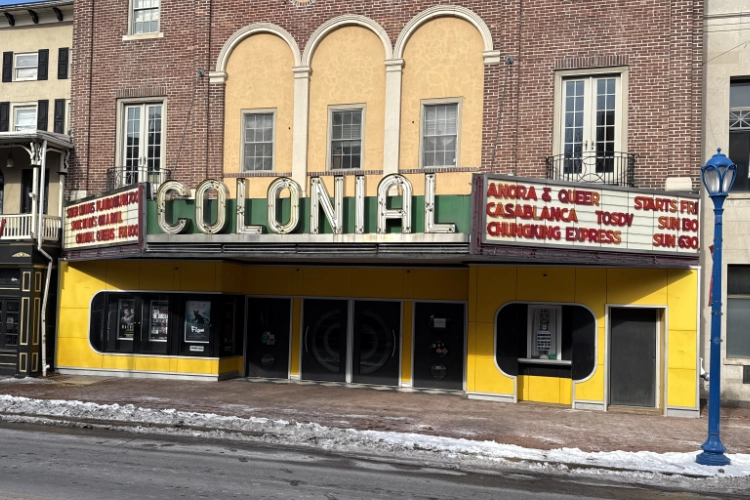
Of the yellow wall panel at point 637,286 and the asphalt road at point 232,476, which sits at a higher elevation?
the yellow wall panel at point 637,286

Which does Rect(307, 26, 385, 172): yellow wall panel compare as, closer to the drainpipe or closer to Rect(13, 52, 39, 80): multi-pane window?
the drainpipe

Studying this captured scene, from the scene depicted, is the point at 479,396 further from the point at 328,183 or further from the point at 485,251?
the point at 328,183

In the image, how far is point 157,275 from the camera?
22.2 meters

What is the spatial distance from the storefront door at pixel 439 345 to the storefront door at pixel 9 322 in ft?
35.5

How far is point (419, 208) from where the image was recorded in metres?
16.8

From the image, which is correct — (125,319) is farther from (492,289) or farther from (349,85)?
(492,289)

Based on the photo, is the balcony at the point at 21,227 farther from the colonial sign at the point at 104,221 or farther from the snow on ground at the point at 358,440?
the snow on ground at the point at 358,440

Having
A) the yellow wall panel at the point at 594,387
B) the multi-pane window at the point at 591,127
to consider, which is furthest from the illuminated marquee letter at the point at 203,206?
the yellow wall panel at the point at 594,387

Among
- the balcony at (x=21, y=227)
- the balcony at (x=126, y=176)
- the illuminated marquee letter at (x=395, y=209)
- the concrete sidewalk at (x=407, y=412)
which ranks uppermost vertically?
the balcony at (x=126, y=176)

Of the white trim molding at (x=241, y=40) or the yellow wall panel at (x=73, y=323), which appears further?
the yellow wall panel at (x=73, y=323)

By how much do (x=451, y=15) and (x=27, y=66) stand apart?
46.4 ft

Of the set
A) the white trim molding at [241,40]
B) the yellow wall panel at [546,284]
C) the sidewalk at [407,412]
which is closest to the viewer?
the sidewalk at [407,412]

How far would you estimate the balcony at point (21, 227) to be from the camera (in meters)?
22.1

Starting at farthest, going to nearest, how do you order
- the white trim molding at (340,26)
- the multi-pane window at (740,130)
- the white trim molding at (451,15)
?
the white trim molding at (340,26)
the white trim molding at (451,15)
the multi-pane window at (740,130)
